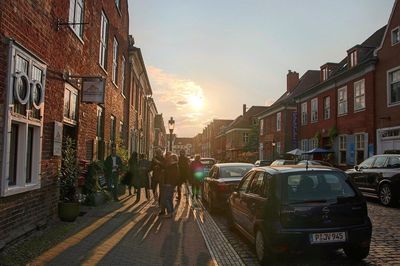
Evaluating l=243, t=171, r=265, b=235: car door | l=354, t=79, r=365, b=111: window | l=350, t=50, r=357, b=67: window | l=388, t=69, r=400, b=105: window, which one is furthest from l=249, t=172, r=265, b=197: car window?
l=350, t=50, r=357, b=67: window

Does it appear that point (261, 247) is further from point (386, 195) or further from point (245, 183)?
point (386, 195)

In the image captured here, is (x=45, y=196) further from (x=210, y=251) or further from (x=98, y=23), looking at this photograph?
(x=98, y=23)

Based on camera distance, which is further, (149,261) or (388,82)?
(388,82)

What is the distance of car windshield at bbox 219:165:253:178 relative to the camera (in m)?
12.7

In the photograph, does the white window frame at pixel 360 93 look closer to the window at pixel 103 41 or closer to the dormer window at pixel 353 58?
the dormer window at pixel 353 58

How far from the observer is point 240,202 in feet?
26.8

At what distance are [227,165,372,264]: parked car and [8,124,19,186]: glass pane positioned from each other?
4076mm

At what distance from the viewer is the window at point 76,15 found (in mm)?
10531

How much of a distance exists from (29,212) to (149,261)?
270cm

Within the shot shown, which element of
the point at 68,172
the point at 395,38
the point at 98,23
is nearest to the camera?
the point at 68,172

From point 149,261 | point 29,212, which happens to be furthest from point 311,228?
point 29,212

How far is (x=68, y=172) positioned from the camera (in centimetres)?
985

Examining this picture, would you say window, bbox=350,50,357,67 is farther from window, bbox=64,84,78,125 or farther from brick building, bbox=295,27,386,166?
window, bbox=64,84,78,125

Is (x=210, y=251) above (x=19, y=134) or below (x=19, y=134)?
below
